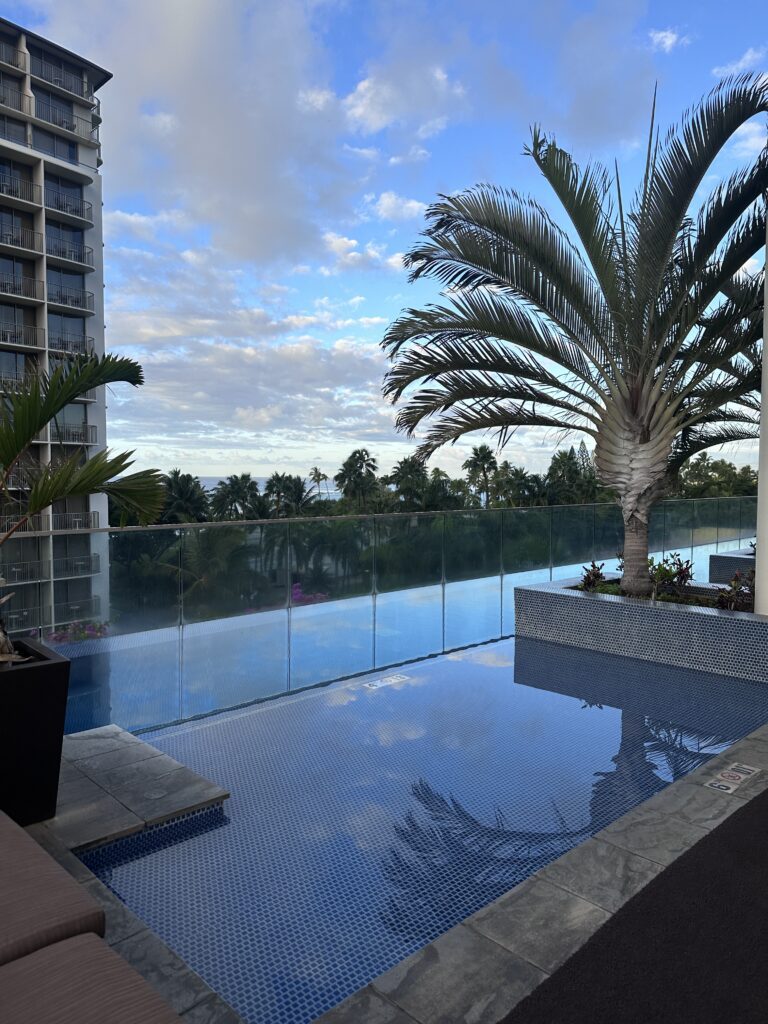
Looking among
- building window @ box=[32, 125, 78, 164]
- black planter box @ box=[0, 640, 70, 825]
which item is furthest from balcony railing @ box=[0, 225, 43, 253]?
black planter box @ box=[0, 640, 70, 825]

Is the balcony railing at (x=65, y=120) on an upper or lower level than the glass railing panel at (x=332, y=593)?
upper

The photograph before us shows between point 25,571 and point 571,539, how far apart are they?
6852 millimetres

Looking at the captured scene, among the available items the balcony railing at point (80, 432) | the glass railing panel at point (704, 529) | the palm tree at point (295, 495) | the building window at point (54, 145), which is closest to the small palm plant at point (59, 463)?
the glass railing panel at point (704, 529)

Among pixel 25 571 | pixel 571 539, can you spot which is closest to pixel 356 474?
pixel 571 539

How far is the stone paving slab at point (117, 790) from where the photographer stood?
2775 millimetres

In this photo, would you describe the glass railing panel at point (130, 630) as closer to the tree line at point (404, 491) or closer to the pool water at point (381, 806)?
the pool water at point (381, 806)

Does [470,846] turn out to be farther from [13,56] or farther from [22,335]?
[13,56]

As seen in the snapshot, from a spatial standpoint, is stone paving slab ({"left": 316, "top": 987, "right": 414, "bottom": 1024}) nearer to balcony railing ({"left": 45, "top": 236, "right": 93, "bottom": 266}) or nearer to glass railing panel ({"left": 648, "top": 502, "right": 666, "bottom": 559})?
glass railing panel ({"left": 648, "top": 502, "right": 666, "bottom": 559})

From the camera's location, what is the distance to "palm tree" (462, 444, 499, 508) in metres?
35.3

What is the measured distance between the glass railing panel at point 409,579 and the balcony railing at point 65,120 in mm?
33473

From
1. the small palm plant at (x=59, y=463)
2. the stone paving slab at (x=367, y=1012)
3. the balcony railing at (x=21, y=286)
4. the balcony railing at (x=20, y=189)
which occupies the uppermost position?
the balcony railing at (x=20, y=189)

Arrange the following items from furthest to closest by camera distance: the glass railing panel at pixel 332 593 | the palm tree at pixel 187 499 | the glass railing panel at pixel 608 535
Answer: the palm tree at pixel 187 499, the glass railing panel at pixel 608 535, the glass railing panel at pixel 332 593

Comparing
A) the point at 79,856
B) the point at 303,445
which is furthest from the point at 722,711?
the point at 303,445

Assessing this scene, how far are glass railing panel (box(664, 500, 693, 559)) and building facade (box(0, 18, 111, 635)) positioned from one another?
73.1 ft
